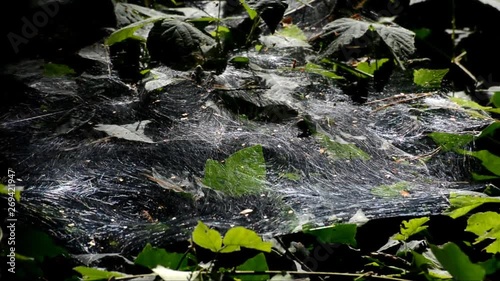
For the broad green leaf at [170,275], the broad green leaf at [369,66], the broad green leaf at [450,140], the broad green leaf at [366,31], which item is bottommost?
the broad green leaf at [450,140]

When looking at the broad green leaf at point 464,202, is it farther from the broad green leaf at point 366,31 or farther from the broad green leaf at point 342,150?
the broad green leaf at point 366,31

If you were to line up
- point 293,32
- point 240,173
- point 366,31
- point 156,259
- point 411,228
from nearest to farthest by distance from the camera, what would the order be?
Result: point 156,259 → point 411,228 → point 240,173 → point 366,31 → point 293,32

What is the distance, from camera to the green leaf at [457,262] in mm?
771

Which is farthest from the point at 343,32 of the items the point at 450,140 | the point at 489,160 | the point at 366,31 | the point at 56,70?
the point at 56,70

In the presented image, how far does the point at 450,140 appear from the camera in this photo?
165cm

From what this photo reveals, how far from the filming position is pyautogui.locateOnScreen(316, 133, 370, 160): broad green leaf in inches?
62.1

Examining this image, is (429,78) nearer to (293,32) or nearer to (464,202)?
(293,32)

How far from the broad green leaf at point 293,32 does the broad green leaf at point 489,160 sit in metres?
1.10

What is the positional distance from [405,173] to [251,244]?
803 mm

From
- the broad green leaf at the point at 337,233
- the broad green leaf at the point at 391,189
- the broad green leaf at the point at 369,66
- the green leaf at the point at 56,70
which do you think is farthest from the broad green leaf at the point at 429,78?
the green leaf at the point at 56,70

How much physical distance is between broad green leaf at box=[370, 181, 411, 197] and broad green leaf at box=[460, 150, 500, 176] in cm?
24

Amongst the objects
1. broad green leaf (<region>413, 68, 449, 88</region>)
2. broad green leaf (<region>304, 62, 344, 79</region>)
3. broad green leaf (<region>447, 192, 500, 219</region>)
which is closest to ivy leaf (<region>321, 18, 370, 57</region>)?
broad green leaf (<region>304, 62, 344, 79</region>)

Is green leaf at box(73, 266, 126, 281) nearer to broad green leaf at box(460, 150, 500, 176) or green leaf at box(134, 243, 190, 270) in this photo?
green leaf at box(134, 243, 190, 270)

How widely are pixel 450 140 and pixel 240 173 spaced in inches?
28.9
